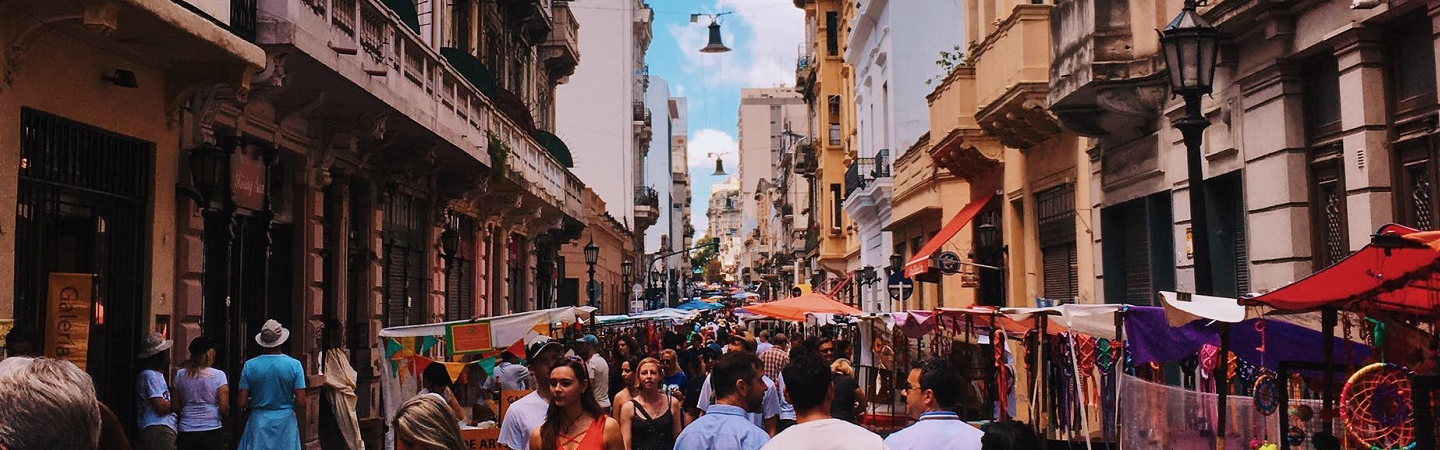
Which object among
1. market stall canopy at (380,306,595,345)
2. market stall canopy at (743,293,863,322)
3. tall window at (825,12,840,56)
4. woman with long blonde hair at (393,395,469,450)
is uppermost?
tall window at (825,12,840,56)

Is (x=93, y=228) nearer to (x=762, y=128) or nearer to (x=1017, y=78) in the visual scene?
(x=1017, y=78)

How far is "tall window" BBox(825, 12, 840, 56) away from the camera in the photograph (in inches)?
1899

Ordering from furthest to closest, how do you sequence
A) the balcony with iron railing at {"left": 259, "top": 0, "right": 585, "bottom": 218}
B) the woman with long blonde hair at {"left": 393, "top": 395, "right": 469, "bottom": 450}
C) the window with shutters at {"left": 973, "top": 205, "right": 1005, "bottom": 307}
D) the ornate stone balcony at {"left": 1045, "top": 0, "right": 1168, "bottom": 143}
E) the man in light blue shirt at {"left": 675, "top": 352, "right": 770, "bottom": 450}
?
the window with shutters at {"left": 973, "top": 205, "right": 1005, "bottom": 307}, the ornate stone balcony at {"left": 1045, "top": 0, "right": 1168, "bottom": 143}, the balcony with iron railing at {"left": 259, "top": 0, "right": 585, "bottom": 218}, the man in light blue shirt at {"left": 675, "top": 352, "right": 770, "bottom": 450}, the woman with long blonde hair at {"left": 393, "top": 395, "right": 469, "bottom": 450}

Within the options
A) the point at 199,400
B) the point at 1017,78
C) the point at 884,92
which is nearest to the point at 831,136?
the point at 884,92

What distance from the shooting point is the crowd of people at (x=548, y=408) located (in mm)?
3635

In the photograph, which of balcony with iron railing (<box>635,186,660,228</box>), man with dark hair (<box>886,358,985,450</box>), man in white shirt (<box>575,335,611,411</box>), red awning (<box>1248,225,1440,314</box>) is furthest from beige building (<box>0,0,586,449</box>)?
balcony with iron railing (<box>635,186,660,228</box>)

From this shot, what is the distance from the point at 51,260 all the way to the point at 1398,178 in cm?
1035

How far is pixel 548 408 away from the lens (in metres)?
7.49

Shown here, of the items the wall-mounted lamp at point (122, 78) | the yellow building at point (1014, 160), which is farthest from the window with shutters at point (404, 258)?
the wall-mounted lamp at point (122, 78)

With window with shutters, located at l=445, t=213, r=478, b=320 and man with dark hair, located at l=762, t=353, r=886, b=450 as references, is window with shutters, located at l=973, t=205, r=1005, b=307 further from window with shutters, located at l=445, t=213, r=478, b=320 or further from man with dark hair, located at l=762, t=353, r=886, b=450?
man with dark hair, located at l=762, t=353, r=886, b=450

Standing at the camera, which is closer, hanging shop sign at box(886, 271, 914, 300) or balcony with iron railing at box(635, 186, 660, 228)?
hanging shop sign at box(886, 271, 914, 300)

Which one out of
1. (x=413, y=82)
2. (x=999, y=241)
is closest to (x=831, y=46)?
(x=999, y=241)

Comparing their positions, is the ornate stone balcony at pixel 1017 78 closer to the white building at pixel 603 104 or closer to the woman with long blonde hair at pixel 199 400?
the woman with long blonde hair at pixel 199 400

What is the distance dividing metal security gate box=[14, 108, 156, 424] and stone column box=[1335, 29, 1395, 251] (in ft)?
32.4
